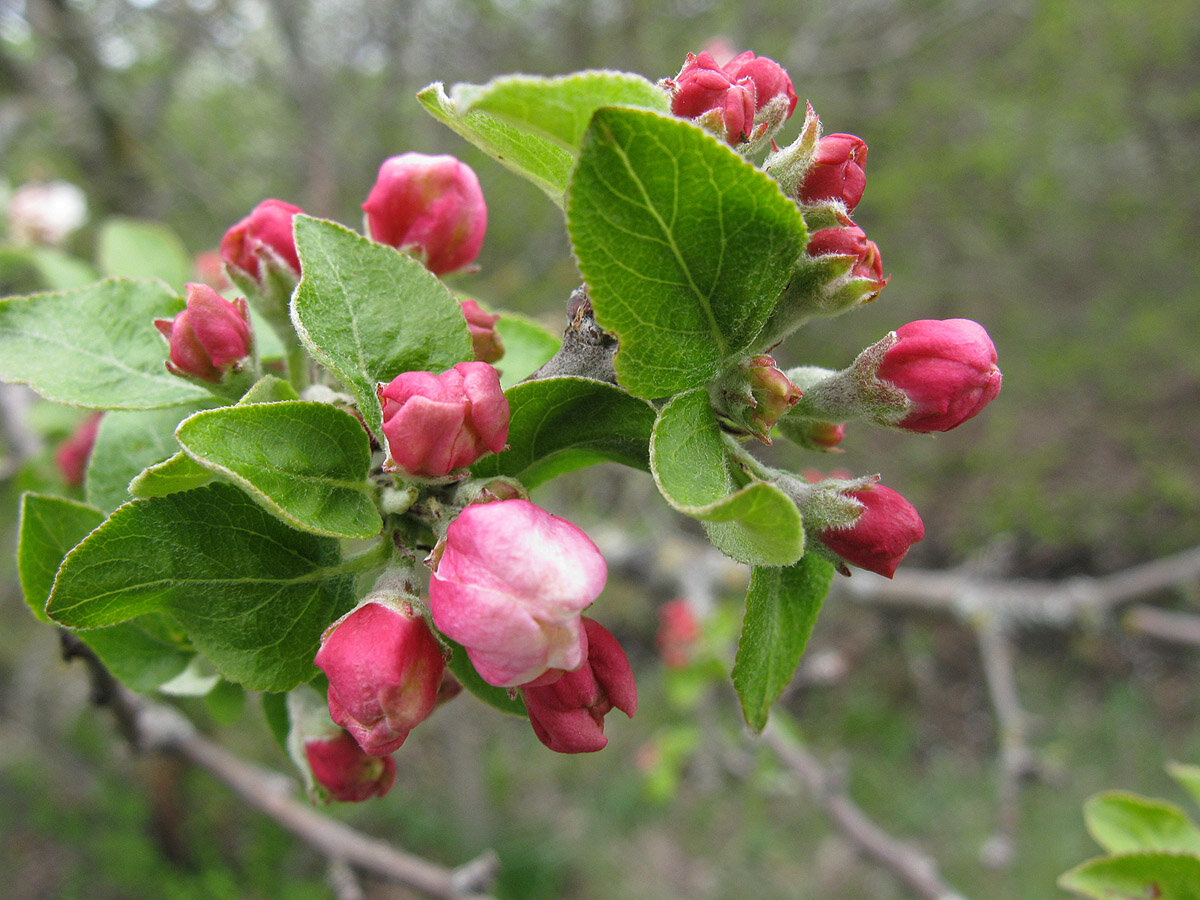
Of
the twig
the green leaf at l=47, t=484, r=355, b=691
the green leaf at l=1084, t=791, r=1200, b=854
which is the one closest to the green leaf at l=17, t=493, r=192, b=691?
the green leaf at l=47, t=484, r=355, b=691

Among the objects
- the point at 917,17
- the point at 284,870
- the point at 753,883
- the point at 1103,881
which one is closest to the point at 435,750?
the point at 284,870

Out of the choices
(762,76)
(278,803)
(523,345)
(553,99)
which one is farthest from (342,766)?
(278,803)

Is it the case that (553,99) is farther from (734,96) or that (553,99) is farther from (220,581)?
(220,581)

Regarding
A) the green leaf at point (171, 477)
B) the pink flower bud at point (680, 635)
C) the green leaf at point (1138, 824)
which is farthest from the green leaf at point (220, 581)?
the pink flower bud at point (680, 635)

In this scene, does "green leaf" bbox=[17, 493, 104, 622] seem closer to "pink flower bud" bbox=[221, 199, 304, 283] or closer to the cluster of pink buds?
"pink flower bud" bbox=[221, 199, 304, 283]

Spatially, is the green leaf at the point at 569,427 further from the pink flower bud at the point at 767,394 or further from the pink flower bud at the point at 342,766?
the pink flower bud at the point at 342,766
